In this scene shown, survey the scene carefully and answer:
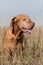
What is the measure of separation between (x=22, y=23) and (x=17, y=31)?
0.27 m

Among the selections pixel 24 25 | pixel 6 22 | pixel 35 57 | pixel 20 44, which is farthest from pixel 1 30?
pixel 35 57

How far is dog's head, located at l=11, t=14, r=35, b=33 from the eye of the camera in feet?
17.1

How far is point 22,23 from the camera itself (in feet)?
17.7

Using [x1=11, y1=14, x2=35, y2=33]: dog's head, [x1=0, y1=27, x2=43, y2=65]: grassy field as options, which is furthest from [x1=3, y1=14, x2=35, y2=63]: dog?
[x1=0, y1=27, x2=43, y2=65]: grassy field

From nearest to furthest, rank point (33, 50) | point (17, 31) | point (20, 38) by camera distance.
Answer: point (33, 50)
point (20, 38)
point (17, 31)

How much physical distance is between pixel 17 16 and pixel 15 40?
0.72 meters

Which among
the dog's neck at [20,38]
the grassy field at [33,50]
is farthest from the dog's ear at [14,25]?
the grassy field at [33,50]

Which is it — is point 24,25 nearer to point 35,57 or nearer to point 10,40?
point 10,40

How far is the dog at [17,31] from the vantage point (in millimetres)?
4791

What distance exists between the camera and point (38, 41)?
476cm

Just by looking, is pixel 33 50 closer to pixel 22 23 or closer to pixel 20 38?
pixel 20 38

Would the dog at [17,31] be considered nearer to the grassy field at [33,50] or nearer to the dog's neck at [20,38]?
the dog's neck at [20,38]

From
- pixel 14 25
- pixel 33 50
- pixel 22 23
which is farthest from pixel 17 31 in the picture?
pixel 33 50

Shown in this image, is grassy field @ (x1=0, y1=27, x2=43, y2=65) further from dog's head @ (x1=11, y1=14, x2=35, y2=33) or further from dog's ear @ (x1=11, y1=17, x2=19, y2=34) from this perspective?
dog's ear @ (x1=11, y1=17, x2=19, y2=34)
